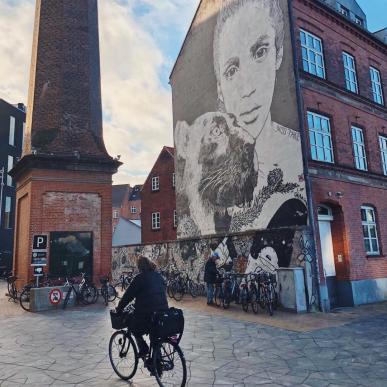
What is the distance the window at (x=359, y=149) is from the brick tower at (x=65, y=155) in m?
10.5

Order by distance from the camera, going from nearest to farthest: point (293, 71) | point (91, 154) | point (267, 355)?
point (267, 355), point (293, 71), point (91, 154)

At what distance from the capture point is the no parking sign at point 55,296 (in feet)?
42.4

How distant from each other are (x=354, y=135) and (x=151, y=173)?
20764mm

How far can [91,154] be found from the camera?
51.9 feet

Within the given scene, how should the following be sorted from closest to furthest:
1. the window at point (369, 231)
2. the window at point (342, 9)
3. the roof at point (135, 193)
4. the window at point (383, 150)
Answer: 1. the window at point (369, 231)
2. the window at point (383, 150)
3. the window at point (342, 9)
4. the roof at point (135, 193)

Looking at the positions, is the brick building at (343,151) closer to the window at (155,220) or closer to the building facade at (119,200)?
the window at (155,220)

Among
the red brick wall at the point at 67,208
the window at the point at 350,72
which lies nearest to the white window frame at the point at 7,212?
the red brick wall at the point at 67,208

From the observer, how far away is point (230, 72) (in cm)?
1820

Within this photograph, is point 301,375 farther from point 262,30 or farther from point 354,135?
point 262,30

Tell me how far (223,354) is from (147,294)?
2.70 meters

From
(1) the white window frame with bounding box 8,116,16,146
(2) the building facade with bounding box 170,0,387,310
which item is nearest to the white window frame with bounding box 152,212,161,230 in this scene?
(2) the building facade with bounding box 170,0,387,310

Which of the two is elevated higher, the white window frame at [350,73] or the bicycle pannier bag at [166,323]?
the white window frame at [350,73]

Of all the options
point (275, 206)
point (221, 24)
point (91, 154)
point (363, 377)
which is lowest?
point (363, 377)

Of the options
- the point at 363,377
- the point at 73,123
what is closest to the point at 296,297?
the point at 363,377
